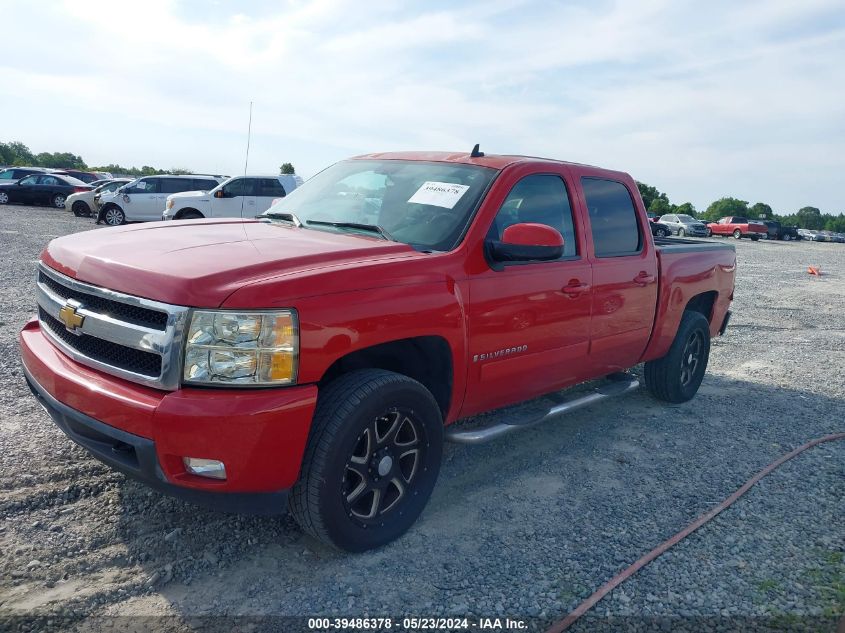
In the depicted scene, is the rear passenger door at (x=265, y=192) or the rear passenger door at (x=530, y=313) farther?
the rear passenger door at (x=265, y=192)

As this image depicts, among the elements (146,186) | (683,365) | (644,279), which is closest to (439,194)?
(644,279)

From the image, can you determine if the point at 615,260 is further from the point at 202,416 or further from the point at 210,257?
the point at 202,416

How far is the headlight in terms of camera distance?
270 centimetres

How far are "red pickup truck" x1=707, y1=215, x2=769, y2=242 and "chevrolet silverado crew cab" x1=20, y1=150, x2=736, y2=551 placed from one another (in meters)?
42.4

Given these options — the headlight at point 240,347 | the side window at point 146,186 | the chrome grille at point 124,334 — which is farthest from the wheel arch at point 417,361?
the side window at point 146,186

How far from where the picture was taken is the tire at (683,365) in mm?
5691

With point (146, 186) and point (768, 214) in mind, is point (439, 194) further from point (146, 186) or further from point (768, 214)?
point (768, 214)

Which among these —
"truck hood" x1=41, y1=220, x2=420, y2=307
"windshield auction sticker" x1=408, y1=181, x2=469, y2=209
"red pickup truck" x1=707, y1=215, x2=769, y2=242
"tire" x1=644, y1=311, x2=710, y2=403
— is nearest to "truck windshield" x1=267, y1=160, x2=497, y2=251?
"windshield auction sticker" x1=408, y1=181, x2=469, y2=209

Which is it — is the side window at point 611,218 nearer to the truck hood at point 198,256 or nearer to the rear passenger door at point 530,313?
the rear passenger door at point 530,313

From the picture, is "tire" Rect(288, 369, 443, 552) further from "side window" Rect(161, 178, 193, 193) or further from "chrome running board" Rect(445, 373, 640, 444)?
"side window" Rect(161, 178, 193, 193)

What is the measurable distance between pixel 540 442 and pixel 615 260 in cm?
136

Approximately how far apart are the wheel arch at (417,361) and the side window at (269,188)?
14.4 metres

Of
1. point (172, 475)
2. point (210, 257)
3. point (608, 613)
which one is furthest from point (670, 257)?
point (172, 475)

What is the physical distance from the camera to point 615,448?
482 cm
